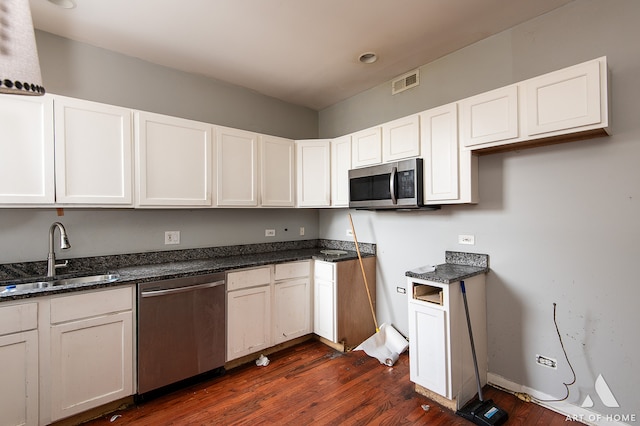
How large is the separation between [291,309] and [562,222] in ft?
7.78

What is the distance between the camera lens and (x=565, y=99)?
181cm

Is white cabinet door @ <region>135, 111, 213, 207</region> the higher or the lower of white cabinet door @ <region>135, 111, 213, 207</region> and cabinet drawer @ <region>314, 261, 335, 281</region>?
the higher

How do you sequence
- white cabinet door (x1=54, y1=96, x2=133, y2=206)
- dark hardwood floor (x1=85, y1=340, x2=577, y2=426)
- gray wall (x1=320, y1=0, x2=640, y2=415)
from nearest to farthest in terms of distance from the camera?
gray wall (x1=320, y1=0, x2=640, y2=415) < dark hardwood floor (x1=85, y1=340, x2=577, y2=426) < white cabinet door (x1=54, y1=96, x2=133, y2=206)

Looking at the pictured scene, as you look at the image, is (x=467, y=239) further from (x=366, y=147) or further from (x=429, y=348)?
(x=366, y=147)

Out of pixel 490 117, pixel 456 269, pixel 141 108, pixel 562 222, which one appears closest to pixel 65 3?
pixel 141 108

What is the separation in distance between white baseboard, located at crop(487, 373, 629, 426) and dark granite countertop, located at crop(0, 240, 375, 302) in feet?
5.22

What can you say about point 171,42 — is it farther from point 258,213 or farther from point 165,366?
point 165,366

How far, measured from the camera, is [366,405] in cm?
213

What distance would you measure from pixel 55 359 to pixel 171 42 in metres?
2.46

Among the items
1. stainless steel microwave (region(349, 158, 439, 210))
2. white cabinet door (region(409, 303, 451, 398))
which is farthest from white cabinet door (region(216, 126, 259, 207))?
white cabinet door (region(409, 303, 451, 398))

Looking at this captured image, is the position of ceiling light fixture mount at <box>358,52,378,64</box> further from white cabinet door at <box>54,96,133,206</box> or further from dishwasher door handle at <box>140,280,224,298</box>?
dishwasher door handle at <box>140,280,224,298</box>

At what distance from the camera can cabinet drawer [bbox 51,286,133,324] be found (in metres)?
1.87

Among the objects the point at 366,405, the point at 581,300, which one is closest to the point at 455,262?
the point at 581,300

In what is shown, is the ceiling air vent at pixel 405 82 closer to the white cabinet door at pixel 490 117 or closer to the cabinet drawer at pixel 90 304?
the white cabinet door at pixel 490 117
